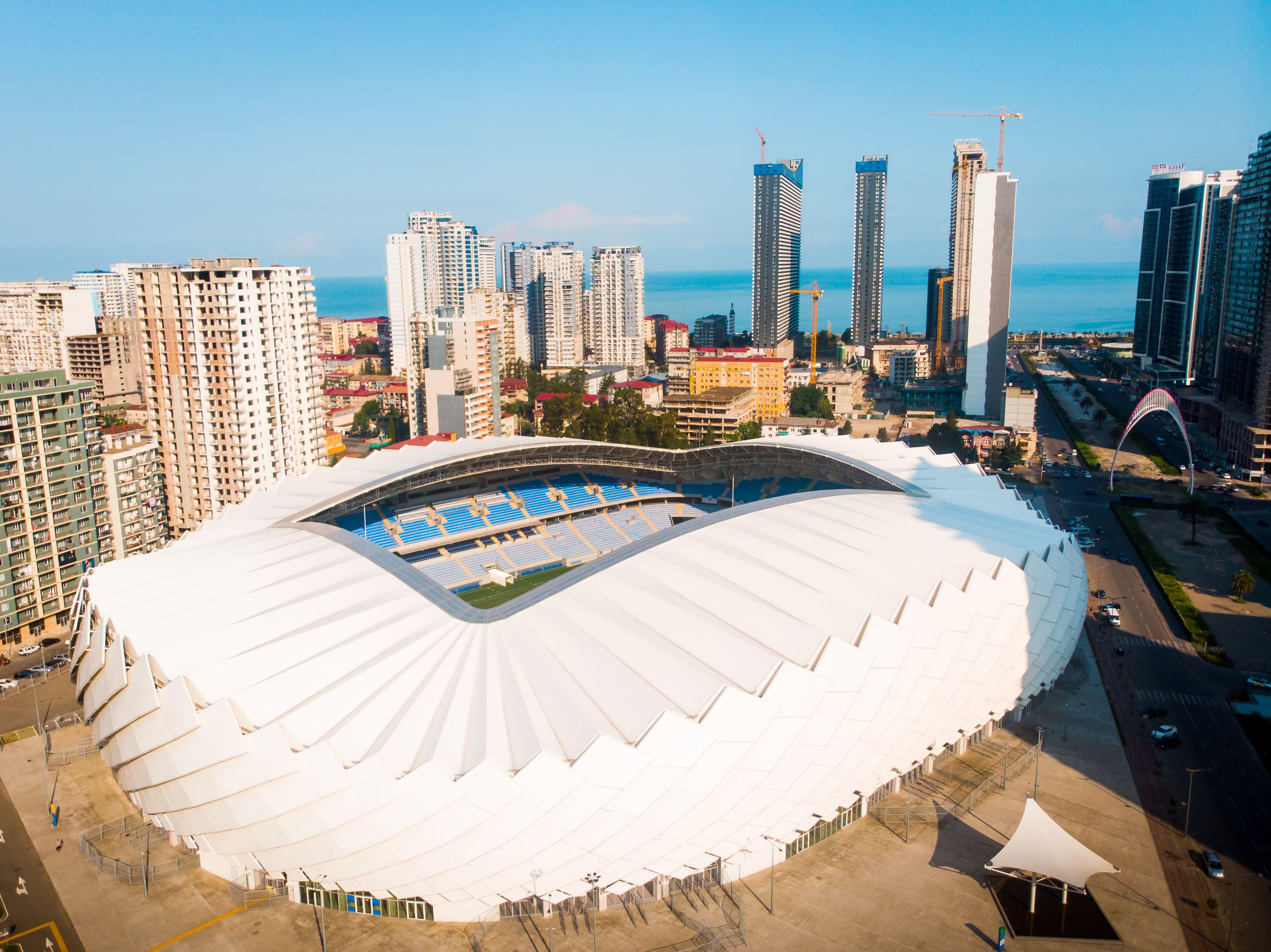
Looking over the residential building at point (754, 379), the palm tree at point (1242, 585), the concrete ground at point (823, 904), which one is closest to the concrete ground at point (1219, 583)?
the palm tree at point (1242, 585)

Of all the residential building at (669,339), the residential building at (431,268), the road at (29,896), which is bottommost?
the road at (29,896)

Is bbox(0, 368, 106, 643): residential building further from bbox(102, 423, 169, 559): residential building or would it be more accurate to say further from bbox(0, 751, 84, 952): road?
bbox(0, 751, 84, 952): road

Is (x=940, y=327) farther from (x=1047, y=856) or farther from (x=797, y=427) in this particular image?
(x=1047, y=856)

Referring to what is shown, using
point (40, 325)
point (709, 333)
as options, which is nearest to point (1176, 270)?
point (709, 333)

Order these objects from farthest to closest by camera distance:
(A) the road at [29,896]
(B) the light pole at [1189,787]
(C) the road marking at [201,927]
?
1. (B) the light pole at [1189,787]
2. (A) the road at [29,896]
3. (C) the road marking at [201,927]

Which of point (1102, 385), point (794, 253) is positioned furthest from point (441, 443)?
point (794, 253)

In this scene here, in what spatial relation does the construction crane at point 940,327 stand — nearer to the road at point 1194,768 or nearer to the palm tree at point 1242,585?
the palm tree at point 1242,585
